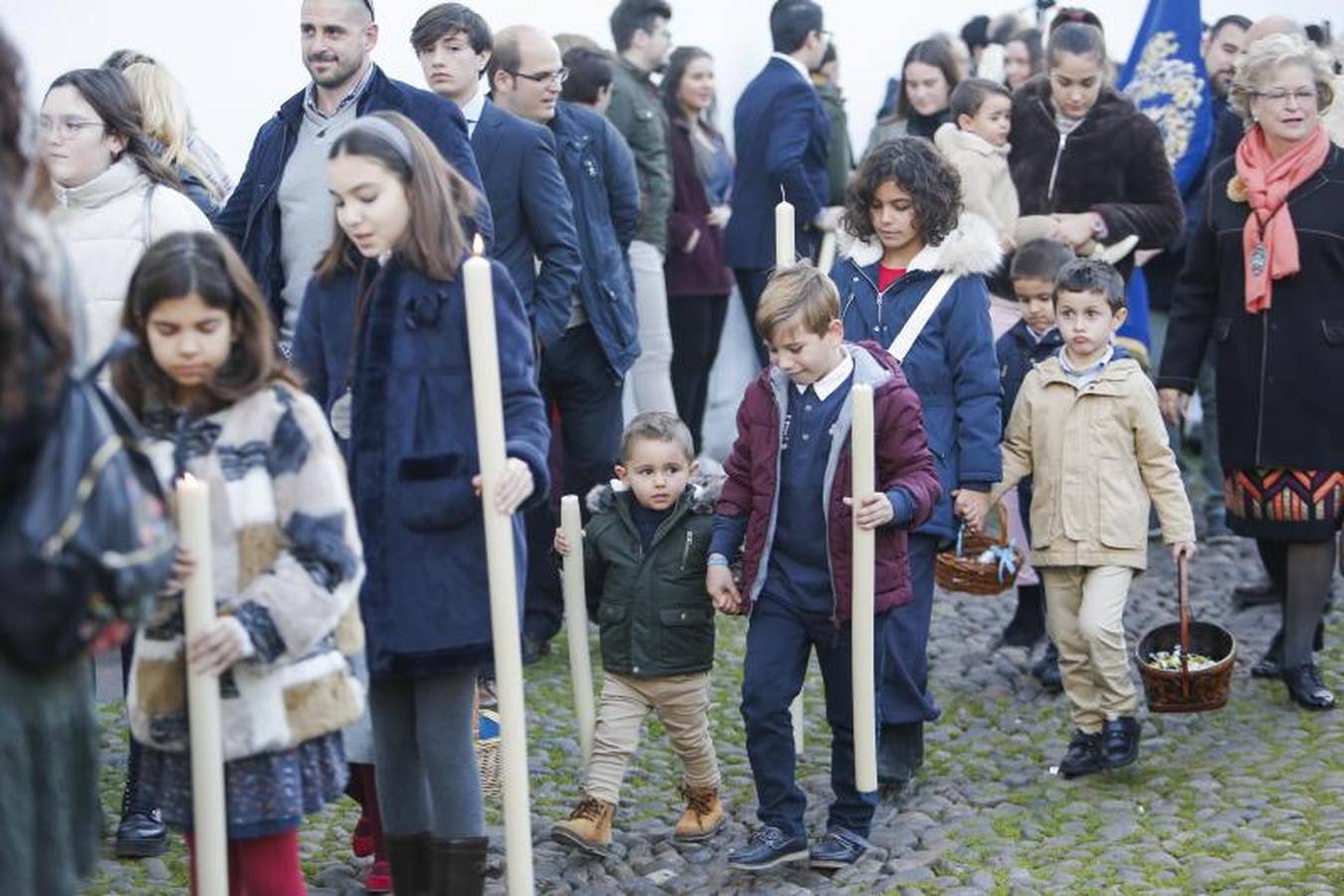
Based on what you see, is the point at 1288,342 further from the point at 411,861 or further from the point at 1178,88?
the point at 411,861

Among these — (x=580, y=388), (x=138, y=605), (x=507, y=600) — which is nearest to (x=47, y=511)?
(x=138, y=605)

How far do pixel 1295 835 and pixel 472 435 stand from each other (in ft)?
8.98

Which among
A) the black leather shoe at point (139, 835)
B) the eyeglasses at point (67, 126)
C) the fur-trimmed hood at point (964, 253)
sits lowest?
the black leather shoe at point (139, 835)

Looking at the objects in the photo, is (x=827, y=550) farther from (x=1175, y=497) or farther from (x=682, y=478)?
(x=1175, y=497)

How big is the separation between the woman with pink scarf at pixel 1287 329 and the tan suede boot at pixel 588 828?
2696 millimetres

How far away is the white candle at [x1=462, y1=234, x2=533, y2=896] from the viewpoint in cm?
466

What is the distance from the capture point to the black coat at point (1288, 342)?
756 centimetres

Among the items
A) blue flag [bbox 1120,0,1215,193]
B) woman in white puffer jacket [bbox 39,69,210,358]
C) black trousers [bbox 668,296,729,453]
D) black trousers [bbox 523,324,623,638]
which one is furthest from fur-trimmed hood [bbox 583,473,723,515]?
blue flag [bbox 1120,0,1215,193]

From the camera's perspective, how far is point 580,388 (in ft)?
26.9

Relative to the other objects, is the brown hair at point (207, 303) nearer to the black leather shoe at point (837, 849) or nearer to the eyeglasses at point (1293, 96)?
the black leather shoe at point (837, 849)

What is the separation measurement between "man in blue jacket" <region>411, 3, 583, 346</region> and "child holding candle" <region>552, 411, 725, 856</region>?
1.23 meters

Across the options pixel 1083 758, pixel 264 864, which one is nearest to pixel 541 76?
pixel 1083 758

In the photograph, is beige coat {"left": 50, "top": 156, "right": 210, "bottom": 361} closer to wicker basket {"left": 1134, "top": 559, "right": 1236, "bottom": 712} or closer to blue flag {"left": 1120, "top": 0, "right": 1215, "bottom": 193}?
wicker basket {"left": 1134, "top": 559, "right": 1236, "bottom": 712}

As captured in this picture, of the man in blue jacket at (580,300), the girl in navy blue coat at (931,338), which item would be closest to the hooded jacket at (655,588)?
the girl in navy blue coat at (931,338)
